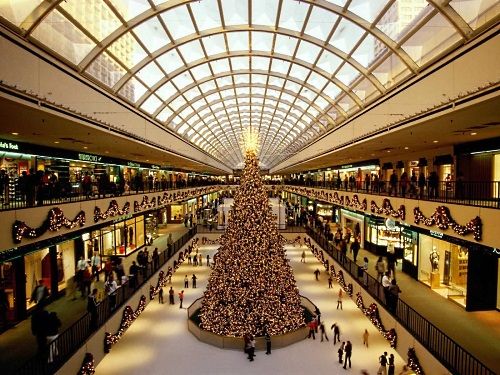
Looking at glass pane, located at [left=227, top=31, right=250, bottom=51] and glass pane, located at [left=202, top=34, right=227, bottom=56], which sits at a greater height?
glass pane, located at [left=227, top=31, right=250, bottom=51]

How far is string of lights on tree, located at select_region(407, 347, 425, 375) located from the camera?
10641 mm

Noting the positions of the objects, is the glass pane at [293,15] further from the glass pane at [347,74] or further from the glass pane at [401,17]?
the glass pane at [401,17]

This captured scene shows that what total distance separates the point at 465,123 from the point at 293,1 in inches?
470

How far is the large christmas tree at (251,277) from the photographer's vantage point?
58.1 ft

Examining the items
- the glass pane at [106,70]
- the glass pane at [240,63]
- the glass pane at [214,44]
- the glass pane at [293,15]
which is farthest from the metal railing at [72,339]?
the glass pane at [240,63]

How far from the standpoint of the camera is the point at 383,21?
17.6 metres

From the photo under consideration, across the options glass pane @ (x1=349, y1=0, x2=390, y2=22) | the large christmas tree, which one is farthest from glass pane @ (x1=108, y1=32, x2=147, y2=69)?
glass pane @ (x1=349, y1=0, x2=390, y2=22)

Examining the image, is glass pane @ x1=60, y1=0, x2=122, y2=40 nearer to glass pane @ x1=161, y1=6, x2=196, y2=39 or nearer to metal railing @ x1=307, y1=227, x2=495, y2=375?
glass pane @ x1=161, y1=6, x2=196, y2=39

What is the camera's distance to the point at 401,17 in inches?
650

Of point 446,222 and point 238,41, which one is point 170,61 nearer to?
point 238,41

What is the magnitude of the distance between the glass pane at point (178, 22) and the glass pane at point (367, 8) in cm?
861

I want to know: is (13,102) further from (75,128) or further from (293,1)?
(293,1)

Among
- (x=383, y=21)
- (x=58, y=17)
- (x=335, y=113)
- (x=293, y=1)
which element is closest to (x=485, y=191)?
(x=383, y=21)

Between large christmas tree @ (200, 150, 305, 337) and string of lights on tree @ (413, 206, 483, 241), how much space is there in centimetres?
703
